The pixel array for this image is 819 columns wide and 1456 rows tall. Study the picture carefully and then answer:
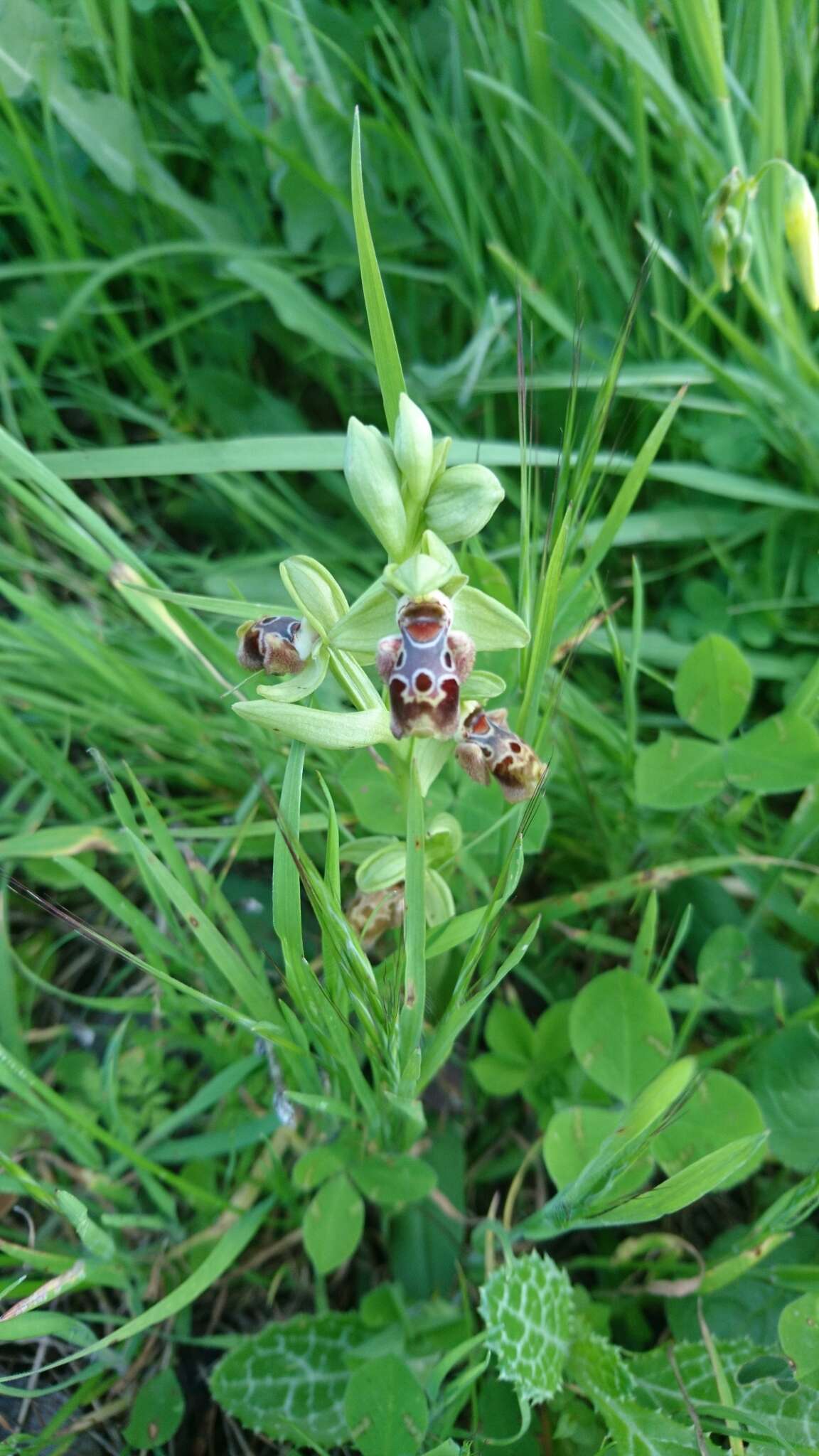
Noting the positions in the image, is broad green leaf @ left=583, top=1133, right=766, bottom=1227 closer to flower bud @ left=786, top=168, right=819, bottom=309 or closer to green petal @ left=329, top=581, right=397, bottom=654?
green petal @ left=329, top=581, right=397, bottom=654

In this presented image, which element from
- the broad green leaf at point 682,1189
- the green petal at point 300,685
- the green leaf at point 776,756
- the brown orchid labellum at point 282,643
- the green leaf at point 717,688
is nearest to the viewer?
the broad green leaf at point 682,1189

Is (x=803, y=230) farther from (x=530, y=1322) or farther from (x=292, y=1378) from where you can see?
(x=292, y=1378)

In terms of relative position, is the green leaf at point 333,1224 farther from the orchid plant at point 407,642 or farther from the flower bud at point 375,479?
the flower bud at point 375,479

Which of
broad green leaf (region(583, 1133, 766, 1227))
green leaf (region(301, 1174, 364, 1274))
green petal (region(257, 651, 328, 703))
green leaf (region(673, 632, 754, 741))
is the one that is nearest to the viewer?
broad green leaf (region(583, 1133, 766, 1227))

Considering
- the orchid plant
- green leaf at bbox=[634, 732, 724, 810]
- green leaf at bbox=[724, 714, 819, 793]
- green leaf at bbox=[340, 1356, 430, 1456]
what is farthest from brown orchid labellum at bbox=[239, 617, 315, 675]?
green leaf at bbox=[340, 1356, 430, 1456]

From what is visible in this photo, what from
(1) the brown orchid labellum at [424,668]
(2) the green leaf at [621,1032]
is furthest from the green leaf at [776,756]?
(1) the brown orchid labellum at [424,668]
